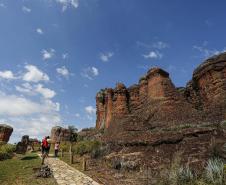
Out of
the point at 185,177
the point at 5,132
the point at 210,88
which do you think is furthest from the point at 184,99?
the point at 5,132

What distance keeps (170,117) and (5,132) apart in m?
29.1

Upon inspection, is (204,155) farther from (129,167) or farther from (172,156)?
(129,167)

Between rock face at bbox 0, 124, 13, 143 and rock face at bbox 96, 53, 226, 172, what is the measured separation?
17.9 m

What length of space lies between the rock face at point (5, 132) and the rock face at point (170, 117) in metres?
17.9

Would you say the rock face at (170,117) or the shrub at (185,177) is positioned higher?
the rock face at (170,117)

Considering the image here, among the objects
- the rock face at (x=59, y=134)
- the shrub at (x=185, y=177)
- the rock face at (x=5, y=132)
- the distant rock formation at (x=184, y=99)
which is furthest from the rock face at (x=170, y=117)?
the rock face at (x=5, y=132)

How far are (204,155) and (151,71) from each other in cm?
2232

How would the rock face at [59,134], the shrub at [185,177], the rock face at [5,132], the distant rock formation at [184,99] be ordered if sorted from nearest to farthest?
the shrub at [185,177] < the distant rock formation at [184,99] < the rock face at [5,132] < the rock face at [59,134]

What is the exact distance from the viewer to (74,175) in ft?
41.3

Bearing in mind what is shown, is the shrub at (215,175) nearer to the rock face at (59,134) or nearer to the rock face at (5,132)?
the rock face at (5,132)

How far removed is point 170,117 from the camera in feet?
81.3

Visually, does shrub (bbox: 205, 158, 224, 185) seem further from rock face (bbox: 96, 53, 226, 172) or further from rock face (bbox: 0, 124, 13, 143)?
rock face (bbox: 0, 124, 13, 143)

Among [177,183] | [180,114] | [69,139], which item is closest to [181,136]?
[177,183]

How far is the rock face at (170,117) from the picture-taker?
544 inches
